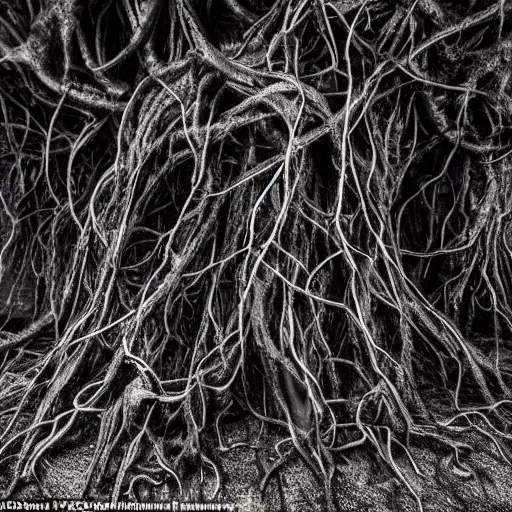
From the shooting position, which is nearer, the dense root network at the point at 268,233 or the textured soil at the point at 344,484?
the textured soil at the point at 344,484

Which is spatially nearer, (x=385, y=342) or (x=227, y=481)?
(x=227, y=481)

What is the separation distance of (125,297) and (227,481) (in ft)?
1.97

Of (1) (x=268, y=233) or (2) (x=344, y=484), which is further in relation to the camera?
(1) (x=268, y=233)

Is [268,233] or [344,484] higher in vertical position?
[268,233]

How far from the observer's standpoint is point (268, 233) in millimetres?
1202

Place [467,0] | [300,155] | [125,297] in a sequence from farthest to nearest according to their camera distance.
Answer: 1. [467,0]
2. [125,297]
3. [300,155]

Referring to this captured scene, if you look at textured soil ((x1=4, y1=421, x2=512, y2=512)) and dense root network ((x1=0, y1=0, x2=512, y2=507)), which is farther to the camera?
dense root network ((x1=0, y1=0, x2=512, y2=507))

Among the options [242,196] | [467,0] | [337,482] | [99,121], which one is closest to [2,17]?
[99,121]

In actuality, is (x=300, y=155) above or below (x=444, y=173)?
above

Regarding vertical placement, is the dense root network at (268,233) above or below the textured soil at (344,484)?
above

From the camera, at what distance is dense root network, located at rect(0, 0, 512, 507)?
1064 mm

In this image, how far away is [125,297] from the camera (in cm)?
126

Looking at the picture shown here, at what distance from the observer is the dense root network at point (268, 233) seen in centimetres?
106

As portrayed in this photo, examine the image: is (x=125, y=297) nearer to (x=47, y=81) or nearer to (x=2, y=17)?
(x=47, y=81)
